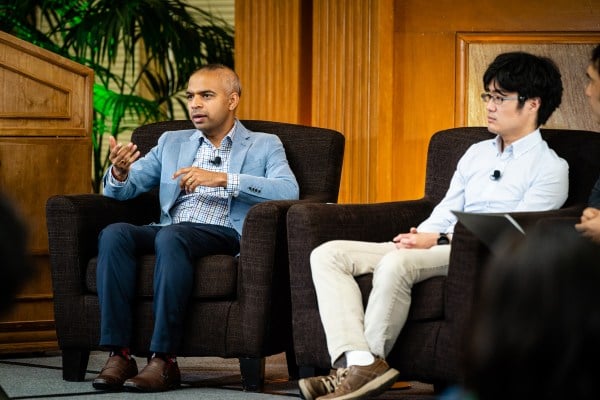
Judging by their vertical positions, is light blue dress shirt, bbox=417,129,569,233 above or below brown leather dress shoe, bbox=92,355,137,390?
above

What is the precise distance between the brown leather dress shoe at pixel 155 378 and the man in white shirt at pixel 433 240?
1.91ft

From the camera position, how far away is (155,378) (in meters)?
3.16

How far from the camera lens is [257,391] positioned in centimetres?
319

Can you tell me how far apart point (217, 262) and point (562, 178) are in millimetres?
1099

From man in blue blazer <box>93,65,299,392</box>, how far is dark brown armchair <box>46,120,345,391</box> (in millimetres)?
63

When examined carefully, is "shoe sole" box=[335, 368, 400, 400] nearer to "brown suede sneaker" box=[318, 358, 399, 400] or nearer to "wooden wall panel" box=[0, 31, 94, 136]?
"brown suede sneaker" box=[318, 358, 399, 400]

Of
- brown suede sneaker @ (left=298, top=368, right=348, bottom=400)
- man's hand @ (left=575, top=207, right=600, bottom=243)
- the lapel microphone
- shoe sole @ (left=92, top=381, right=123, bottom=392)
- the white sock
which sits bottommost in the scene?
shoe sole @ (left=92, top=381, right=123, bottom=392)

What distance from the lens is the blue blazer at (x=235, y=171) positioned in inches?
137

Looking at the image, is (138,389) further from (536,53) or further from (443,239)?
(536,53)

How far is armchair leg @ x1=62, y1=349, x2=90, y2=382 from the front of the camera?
11.1 feet

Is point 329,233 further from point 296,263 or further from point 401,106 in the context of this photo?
point 401,106

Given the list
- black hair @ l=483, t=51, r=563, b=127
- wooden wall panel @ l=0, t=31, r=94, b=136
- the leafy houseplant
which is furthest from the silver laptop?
the leafy houseplant

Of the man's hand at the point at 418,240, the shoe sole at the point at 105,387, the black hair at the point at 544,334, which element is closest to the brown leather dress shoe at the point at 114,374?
the shoe sole at the point at 105,387

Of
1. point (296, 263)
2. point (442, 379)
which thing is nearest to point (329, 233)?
point (296, 263)
